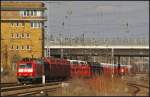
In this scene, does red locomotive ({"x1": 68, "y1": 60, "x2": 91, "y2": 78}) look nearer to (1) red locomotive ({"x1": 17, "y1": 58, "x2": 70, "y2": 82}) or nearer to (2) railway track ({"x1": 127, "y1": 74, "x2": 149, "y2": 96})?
(1) red locomotive ({"x1": 17, "y1": 58, "x2": 70, "y2": 82})

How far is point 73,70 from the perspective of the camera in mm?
62750

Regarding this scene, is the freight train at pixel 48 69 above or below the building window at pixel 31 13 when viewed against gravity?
below

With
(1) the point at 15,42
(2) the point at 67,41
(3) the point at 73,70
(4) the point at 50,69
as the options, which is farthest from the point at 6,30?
(4) the point at 50,69

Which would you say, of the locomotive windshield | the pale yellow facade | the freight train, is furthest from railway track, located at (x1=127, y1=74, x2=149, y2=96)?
the pale yellow facade

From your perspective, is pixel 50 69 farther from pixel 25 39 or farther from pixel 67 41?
pixel 25 39

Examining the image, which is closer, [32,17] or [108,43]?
[108,43]

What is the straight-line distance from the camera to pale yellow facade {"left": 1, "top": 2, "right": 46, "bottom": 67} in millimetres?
104188

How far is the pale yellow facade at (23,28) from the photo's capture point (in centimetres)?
10419

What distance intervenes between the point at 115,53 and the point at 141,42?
834 centimetres

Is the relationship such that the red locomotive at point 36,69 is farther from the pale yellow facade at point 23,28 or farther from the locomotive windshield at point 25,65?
the pale yellow facade at point 23,28

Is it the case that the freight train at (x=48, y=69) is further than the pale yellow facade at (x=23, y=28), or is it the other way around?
the pale yellow facade at (x=23, y=28)

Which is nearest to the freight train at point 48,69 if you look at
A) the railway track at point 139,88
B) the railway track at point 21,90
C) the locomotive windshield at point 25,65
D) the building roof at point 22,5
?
the locomotive windshield at point 25,65

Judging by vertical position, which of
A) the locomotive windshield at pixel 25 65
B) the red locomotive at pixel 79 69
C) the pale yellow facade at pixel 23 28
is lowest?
the red locomotive at pixel 79 69

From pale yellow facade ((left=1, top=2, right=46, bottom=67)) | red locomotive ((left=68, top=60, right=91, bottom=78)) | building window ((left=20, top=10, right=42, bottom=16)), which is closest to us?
red locomotive ((left=68, top=60, right=91, bottom=78))
